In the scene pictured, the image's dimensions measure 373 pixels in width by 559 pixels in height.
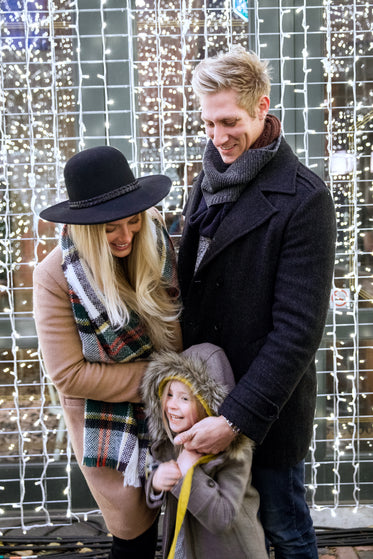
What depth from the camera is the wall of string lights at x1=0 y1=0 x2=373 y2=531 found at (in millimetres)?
2906

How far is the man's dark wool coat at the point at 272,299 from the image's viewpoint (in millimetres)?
1597

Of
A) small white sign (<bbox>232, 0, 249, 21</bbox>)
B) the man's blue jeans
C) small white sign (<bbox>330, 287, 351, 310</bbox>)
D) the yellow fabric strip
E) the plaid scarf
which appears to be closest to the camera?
the yellow fabric strip

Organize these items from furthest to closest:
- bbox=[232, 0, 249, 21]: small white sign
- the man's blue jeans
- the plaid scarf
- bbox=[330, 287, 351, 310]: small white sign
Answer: bbox=[330, 287, 351, 310]: small white sign
bbox=[232, 0, 249, 21]: small white sign
the man's blue jeans
the plaid scarf

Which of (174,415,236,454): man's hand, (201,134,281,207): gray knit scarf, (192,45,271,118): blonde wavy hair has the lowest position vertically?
(174,415,236,454): man's hand

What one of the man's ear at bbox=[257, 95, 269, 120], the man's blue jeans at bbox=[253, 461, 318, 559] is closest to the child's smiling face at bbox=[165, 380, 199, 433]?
the man's blue jeans at bbox=[253, 461, 318, 559]

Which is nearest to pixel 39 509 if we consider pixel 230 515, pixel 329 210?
pixel 230 515

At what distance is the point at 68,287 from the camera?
5.47ft

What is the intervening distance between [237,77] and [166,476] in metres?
1.11

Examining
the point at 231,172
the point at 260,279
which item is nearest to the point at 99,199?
the point at 231,172

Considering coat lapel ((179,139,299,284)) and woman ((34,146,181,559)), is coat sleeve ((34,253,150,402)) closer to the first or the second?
woman ((34,146,181,559))

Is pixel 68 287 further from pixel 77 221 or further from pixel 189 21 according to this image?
pixel 189 21

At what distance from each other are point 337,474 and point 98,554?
4.08ft

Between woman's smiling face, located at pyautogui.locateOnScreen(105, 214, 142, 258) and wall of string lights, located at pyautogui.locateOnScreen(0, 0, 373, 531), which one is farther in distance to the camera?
wall of string lights, located at pyautogui.locateOnScreen(0, 0, 373, 531)

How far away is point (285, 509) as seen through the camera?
178 cm
